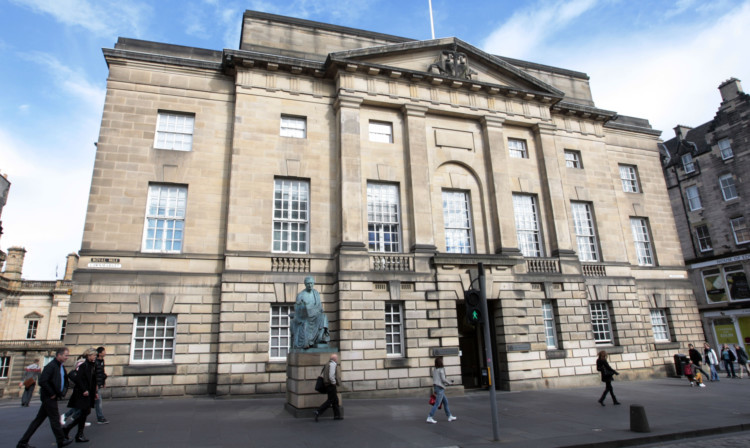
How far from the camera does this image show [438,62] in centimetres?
2125

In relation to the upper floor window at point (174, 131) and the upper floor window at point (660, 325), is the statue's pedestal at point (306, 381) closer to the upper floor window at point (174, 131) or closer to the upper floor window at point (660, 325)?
the upper floor window at point (174, 131)

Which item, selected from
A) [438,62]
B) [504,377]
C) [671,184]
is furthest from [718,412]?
[671,184]

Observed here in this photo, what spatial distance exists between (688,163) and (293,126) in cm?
3748

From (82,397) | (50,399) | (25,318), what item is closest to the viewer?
(50,399)

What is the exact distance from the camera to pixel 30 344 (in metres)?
47.0

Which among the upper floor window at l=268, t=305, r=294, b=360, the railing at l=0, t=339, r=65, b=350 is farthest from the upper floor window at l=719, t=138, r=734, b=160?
the railing at l=0, t=339, r=65, b=350

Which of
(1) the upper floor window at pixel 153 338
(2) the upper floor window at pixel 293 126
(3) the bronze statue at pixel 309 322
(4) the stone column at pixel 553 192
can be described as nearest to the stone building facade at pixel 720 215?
(4) the stone column at pixel 553 192

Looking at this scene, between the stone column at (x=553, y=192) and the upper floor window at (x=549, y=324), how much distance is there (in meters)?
2.50

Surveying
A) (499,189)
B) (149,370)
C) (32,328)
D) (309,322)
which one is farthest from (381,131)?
(32,328)

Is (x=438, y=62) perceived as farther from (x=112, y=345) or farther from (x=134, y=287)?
(x=112, y=345)

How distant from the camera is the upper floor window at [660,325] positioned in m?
23.0

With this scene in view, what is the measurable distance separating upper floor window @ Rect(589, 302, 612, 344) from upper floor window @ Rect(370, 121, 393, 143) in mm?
12905

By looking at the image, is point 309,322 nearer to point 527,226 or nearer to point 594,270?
point 527,226

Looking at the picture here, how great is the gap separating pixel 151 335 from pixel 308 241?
6.80 meters
